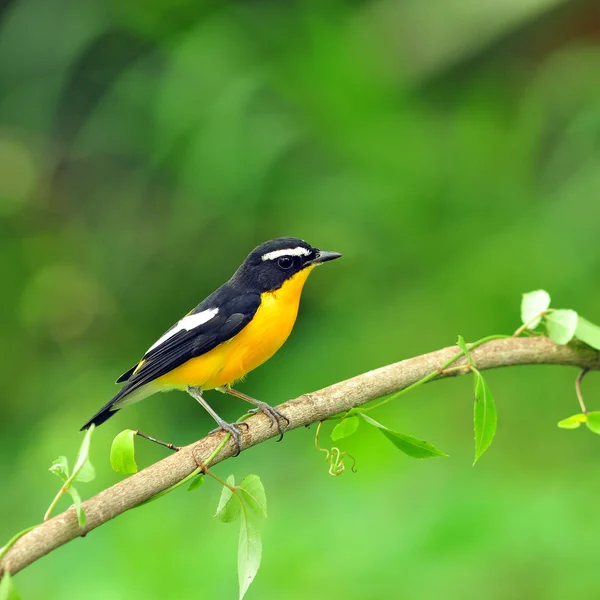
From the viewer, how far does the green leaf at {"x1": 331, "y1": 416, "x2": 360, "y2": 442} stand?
2211 millimetres

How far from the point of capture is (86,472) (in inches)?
70.0

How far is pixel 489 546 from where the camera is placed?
3.87 meters

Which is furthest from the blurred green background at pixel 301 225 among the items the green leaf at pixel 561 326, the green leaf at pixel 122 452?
the green leaf at pixel 122 452

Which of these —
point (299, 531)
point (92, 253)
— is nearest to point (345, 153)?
point (92, 253)

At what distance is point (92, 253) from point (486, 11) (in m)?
3.28

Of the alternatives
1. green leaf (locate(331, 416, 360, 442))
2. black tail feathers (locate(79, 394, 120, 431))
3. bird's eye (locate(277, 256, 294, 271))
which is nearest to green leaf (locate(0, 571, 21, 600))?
green leaf (locate(331, 416, 360, 442))

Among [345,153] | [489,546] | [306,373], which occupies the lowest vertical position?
[489,546]

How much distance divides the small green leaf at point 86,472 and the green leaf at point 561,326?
1376mm

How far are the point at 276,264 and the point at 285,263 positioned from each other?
30 mm

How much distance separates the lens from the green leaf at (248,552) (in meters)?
1.97

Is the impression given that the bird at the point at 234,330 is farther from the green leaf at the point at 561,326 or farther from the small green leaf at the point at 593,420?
the small green leaf at the point at 593,420

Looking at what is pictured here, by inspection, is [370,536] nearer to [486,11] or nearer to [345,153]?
[345,153]

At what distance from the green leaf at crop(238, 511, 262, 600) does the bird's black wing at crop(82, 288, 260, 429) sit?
0.80 meters

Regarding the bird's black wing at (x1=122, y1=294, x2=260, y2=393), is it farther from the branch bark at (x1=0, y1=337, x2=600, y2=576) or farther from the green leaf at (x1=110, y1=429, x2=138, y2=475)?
the green leaf at (x1=110, y1=429, x2=138, y2=475)
